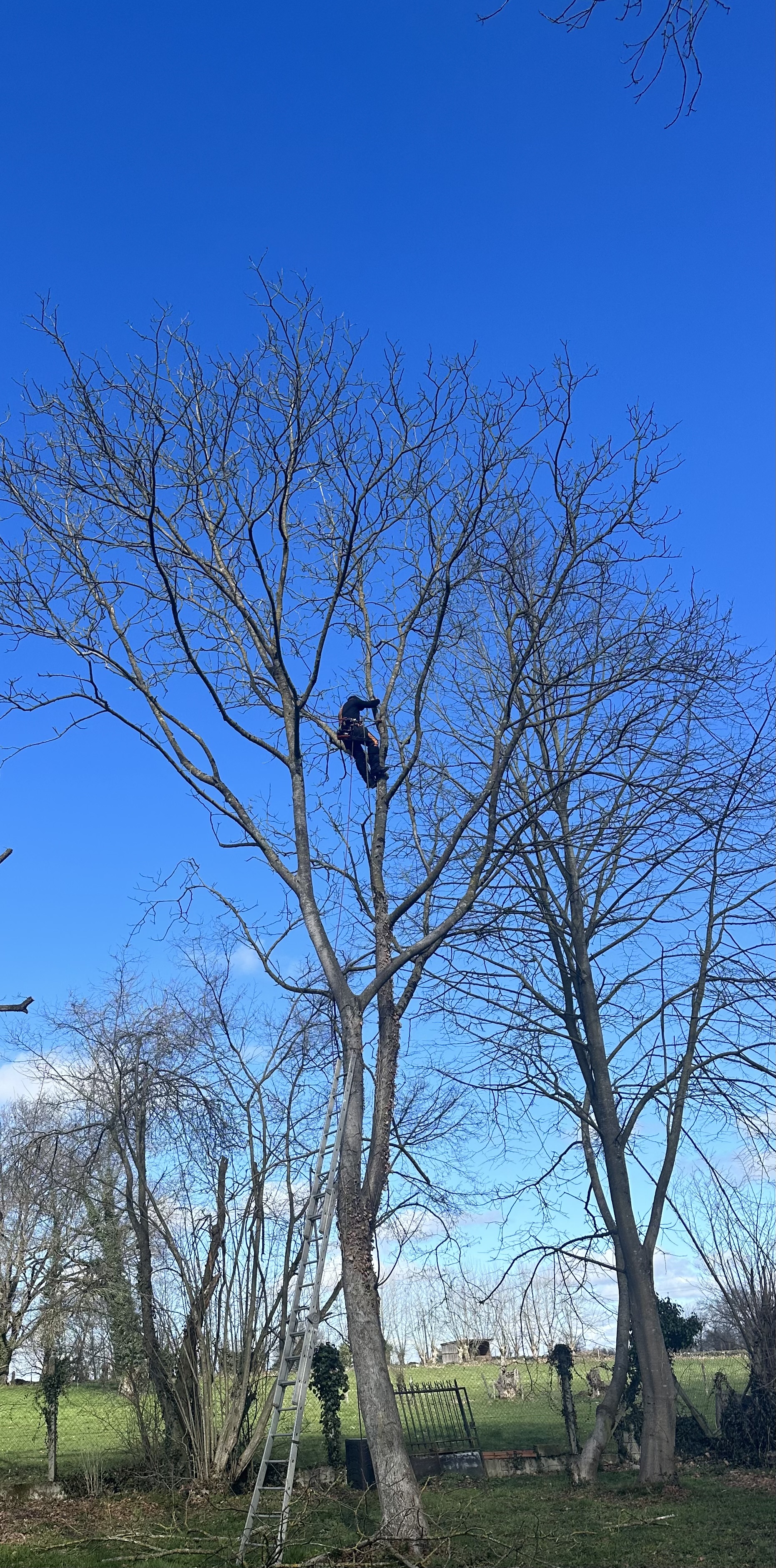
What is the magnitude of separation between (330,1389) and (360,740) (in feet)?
35.6

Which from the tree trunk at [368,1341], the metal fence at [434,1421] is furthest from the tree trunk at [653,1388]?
the tree trunk at [368,1341]

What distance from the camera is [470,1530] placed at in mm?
8523

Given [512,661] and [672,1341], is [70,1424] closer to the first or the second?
[672,1341]

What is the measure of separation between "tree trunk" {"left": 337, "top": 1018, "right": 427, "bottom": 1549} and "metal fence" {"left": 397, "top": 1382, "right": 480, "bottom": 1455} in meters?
10.4

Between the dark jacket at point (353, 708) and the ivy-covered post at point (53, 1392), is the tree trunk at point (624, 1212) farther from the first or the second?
the ivy-covered post at point (53, 1392)

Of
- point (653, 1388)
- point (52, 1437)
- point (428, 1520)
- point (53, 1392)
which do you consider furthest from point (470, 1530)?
point (53, 1392)

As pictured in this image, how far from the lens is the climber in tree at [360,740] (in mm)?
11508

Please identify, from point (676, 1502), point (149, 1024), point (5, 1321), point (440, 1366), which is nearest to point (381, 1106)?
point (676, 1502)

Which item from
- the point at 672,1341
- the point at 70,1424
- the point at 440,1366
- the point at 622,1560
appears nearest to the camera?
the point at 622,1560

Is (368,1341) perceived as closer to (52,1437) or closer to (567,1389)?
(52,1437)

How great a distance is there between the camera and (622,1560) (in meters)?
9.05

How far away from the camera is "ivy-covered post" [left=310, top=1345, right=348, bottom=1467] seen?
16219 millimetres

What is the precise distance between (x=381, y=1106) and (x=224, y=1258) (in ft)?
22.3

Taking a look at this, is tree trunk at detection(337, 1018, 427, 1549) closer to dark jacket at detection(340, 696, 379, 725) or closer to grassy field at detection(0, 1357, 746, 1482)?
dark jacket at detection(340, 696, 379, 725)
